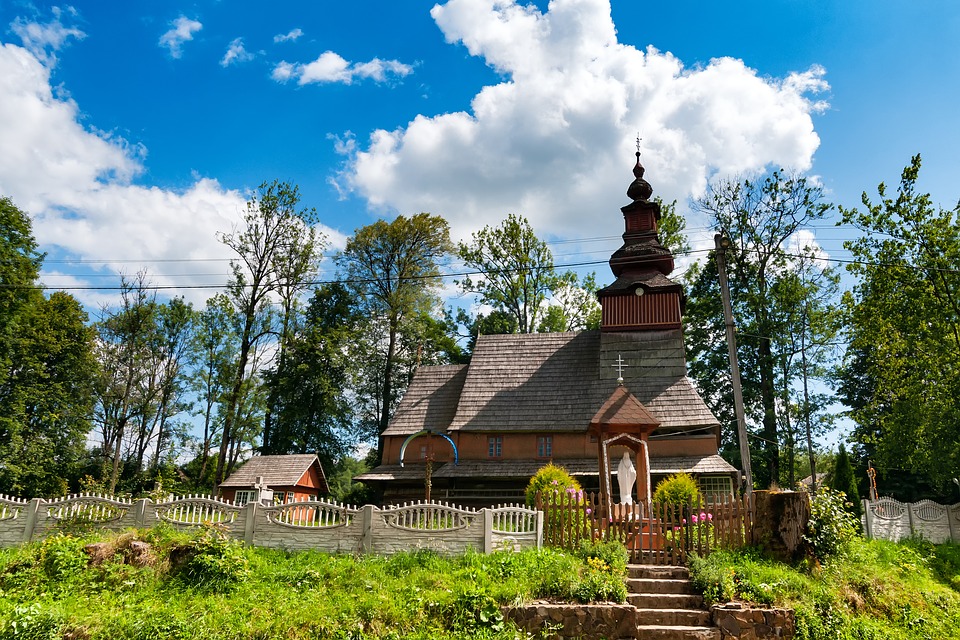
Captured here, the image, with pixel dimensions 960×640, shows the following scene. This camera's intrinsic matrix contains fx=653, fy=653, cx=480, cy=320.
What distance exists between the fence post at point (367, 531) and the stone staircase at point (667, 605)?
15.5ft

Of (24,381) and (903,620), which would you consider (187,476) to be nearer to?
(24,381)

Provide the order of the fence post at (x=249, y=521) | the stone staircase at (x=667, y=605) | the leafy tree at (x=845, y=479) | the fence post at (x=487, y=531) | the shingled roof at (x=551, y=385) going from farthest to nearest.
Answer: the leafy tree at (x=845, y=479) < the shingled roof at (x=551, y=385) < the fence post at (x=249, y=521) < the fence post at (x=487, y=531) < the stone staircase at (x=667, y=605)

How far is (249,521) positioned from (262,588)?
273 centimetres

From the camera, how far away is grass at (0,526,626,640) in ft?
29.6

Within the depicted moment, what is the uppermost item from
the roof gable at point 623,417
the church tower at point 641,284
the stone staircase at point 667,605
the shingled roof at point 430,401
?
the church tower at point 641,284

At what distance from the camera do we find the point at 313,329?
3612 cm

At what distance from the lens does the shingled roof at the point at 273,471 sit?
27.1m

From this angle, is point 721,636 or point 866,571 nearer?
point 721,636

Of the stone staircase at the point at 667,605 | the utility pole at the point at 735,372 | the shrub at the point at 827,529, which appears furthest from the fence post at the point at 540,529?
the utility pole at the point at 735,372

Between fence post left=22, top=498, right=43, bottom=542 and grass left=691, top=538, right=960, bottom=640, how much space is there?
503 inches

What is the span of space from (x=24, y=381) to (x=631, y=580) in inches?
1225

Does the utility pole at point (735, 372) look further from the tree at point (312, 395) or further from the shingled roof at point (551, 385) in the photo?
the tree at point (312, 395)

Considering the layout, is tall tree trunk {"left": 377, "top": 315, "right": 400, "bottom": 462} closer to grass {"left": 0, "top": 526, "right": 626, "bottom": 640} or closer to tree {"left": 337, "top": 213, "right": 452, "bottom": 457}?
tree {"left": 337, "top": 213, "right": 452, "bottom": 457}

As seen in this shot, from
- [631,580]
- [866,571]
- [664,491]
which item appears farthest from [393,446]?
[866,571]
